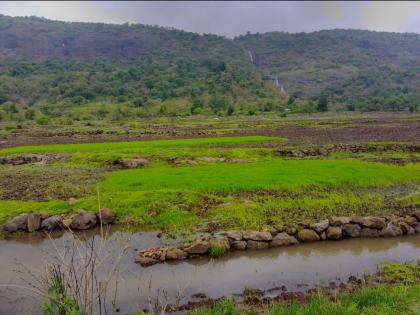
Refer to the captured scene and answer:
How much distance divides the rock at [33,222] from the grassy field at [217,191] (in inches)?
49.2

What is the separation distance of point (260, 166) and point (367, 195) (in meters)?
8.29

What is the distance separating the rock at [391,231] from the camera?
55.5ft

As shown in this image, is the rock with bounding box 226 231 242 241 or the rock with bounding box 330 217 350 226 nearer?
the rock with bounding box 226 231 242 241

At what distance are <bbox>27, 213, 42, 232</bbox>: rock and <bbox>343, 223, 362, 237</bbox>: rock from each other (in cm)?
1272

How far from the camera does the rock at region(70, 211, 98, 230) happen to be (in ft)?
59.1

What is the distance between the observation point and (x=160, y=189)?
73.2 ft

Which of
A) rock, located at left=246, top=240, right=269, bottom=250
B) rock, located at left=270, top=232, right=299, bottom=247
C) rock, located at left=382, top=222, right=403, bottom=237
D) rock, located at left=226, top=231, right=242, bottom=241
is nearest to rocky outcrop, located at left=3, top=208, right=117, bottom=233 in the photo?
rock, located at left=226, top=231, right=242, bottom=241

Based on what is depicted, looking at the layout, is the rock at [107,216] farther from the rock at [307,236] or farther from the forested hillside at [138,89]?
the forested hillside at [138,89]

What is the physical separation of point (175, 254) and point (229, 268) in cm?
193

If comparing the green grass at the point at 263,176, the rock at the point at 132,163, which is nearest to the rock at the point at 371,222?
the green grass at the point at 263,176

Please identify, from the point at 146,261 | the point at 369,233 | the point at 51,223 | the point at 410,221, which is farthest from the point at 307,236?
the point at 51,223

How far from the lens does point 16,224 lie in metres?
18.2

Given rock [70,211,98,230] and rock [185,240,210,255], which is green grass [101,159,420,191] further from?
rock [185,240,210,255]

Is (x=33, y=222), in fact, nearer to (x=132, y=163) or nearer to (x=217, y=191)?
(x=217, y=191)
